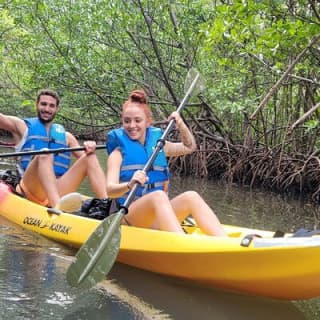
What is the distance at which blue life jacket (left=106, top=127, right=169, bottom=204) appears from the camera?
10.8ft

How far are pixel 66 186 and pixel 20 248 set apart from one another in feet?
2.55

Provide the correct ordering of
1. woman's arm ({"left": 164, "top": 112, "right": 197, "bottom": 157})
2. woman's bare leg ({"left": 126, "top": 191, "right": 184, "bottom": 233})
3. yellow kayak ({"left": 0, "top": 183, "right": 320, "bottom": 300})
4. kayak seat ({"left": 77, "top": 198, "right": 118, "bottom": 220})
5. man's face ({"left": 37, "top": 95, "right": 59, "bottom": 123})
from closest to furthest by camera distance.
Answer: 1. yellow kayak ({"left": 0, "top": 183, "right": 320, "bottom": 300})
2. woman's bare leg ({"left": 126, "top": 191, "right": 184, "bottom": 233})
3. woman's arm ({"left": 164, "top": 112, "right": 197, "bottom": 157})
4. kayak seat ({"left": 77, "top": 198, "right": 118, "bottom": 220})
5. man's face ({"left": 37, "top": 95, "right": 59, "bottom": 123})

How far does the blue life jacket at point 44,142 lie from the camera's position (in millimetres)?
4410

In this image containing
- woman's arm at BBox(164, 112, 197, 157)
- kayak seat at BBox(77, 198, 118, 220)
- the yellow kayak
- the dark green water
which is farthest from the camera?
kayak seat at BBox(77, 198, 118, 220)

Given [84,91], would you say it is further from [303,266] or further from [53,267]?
[303,266]

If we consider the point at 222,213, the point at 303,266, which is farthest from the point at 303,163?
the point at 303,266

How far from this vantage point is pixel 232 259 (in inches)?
103

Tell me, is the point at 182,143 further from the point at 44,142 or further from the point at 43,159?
the point at 44,142

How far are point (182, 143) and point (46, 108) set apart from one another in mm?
1274

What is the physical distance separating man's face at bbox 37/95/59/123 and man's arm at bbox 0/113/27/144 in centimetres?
19

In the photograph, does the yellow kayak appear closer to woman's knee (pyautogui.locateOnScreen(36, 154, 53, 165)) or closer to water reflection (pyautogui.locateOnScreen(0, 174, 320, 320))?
water reflection (pyautogui.locateOnScreen(0, 174, 320, 320))

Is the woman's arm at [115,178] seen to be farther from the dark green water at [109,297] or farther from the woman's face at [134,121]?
the dark green water at [109,297]

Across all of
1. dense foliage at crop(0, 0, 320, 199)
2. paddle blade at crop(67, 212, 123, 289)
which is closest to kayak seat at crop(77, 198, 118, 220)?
paddle blade at crop(67, 212, 123, 289)

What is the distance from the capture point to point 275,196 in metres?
7.61
